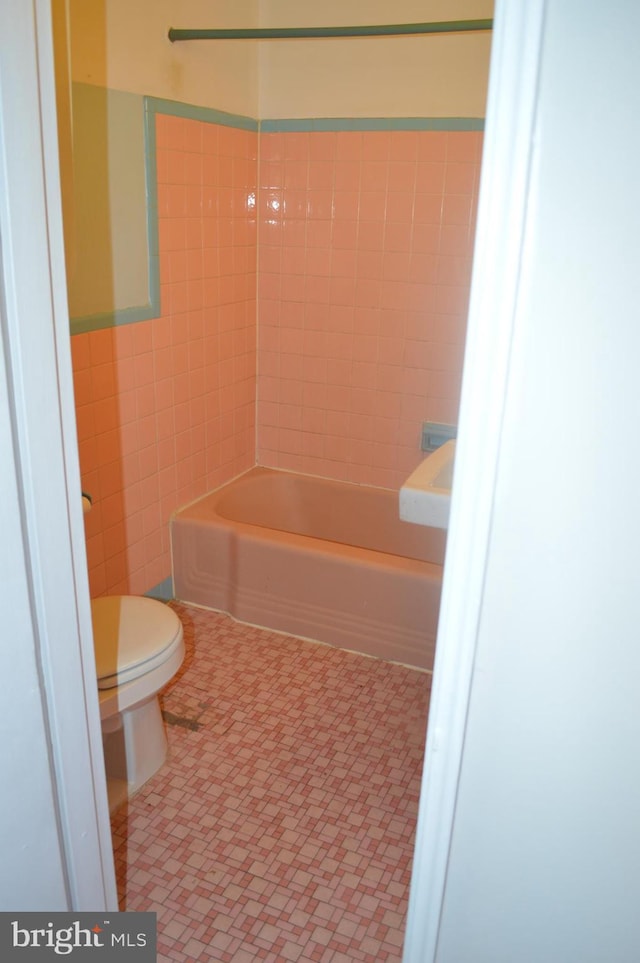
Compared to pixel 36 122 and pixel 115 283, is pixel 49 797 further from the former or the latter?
pixel 115 283

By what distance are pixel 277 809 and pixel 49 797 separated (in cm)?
100

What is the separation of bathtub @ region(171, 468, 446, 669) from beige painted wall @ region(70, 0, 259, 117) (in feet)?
5.14

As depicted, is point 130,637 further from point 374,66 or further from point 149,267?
point 374,66

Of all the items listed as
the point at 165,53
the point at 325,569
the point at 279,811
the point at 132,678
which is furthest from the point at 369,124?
the point at 279,811

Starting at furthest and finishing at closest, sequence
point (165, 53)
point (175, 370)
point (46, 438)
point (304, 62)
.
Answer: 1. point (304, 62)
2. point (175, 370)
3. point (165, 53)
4. point (46, 438)

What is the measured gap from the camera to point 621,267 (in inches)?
28.4

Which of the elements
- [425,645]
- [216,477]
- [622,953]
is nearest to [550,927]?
[622,953]

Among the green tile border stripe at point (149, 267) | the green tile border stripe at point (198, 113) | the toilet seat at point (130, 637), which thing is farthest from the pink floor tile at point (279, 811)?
the green tile border stripe at point (198, 113)

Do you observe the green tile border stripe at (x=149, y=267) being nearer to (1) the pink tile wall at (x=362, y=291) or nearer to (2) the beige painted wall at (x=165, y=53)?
(2) the beige painted wall at (x=165, y=53)

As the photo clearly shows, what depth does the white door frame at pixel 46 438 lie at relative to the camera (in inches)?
39.8

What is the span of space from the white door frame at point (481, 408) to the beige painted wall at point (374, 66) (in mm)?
2335

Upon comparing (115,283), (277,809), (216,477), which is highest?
(115,283)

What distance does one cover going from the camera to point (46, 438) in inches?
44.4

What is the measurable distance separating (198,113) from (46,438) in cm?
214
